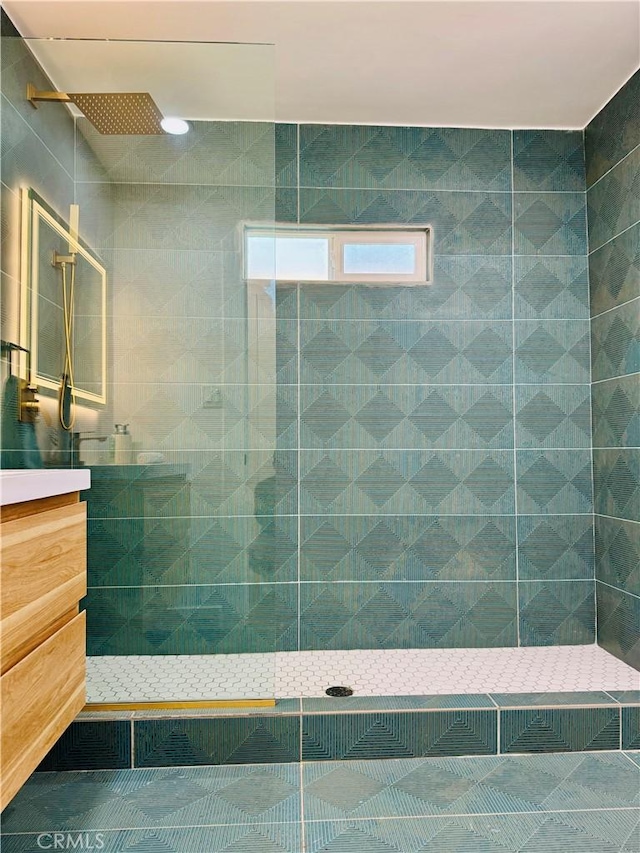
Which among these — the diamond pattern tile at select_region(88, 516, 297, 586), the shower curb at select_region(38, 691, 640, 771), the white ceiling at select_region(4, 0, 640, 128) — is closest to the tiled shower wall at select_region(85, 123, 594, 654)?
the white ceiling at select_region(4, 0, 640, 128)

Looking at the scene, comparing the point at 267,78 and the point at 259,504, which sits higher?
the point at 267,78

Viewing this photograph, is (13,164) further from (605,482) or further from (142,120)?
(605,482)

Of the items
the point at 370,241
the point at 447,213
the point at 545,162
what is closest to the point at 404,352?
the point at 370,241

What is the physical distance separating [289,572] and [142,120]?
1869 mm

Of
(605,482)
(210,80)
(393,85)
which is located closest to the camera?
(210,80)

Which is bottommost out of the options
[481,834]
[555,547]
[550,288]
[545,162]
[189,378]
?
[481,834]

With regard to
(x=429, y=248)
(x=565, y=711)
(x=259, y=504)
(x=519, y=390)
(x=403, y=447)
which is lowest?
(x=565, y=711)

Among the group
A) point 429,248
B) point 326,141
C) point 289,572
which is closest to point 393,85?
point 326,141

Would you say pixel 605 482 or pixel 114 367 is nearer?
pixel 114 367

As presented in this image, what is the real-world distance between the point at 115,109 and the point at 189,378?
0.92 m

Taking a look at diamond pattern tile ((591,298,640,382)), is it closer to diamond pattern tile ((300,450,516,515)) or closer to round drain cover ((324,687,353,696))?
diamond pattern tile ((300,450,516,515))

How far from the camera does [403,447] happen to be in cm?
293

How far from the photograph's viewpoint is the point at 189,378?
2191mm
